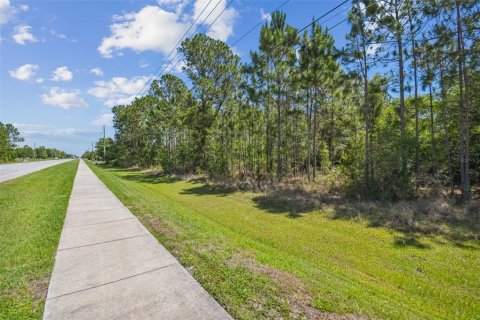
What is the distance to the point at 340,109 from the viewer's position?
669 inches

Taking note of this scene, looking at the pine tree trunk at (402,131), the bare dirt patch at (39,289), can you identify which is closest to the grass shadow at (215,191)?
the pine tree trunk at (402,131)

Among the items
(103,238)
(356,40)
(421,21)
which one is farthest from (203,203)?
(421,21)

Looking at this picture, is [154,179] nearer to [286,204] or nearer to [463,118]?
[286,204]

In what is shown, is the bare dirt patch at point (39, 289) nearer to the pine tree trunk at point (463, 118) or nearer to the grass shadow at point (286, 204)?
the grass shadow at point (286, 204)

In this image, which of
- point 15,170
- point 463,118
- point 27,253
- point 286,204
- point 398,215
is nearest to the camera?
point 27,253

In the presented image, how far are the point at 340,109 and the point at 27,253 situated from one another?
1735 cm

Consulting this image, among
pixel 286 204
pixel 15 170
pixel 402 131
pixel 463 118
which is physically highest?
pixel 463 118

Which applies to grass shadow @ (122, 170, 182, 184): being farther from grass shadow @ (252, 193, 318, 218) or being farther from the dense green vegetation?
the dense green vegetation

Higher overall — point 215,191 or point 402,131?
point 402,131

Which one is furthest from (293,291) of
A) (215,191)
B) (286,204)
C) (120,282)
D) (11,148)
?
(11,148)

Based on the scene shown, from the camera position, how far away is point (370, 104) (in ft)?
50.2

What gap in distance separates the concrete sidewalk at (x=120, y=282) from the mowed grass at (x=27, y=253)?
5.1 inches

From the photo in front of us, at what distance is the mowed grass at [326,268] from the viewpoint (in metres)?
2.73

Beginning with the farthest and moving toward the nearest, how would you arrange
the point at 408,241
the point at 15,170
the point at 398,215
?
the point at 15,170, the point at 398,215, the point at 408,241
